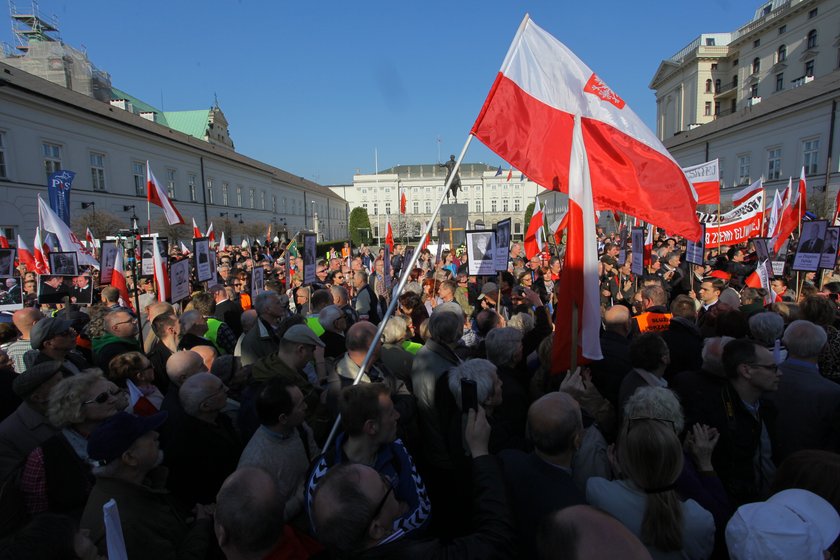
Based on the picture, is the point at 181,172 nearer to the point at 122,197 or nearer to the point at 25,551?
the point at 122,197

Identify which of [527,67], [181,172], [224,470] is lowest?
[224,470]

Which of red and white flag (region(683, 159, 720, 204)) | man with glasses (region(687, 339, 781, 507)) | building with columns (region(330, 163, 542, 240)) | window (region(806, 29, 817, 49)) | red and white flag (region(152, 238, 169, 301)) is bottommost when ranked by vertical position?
man with glasses (region(687, 339, 781, 507))

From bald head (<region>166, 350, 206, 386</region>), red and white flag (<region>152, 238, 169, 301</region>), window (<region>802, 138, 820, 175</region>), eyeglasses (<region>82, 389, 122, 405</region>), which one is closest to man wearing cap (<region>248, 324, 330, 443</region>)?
bald head (<region>166, 350, 206, 386</region>)

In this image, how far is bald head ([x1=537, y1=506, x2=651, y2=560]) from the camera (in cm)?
123

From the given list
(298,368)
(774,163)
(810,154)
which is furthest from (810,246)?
(774,163)

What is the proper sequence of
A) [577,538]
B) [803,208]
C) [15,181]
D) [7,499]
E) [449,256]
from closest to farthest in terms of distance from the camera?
[577,538]
[7,499]
[803,208]
[449,256]
[15,181]

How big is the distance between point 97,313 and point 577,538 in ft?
17.4

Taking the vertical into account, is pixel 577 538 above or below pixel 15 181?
below

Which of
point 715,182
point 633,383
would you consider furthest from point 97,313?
point 715,182

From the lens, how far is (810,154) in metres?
29.4

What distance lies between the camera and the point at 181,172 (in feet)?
126

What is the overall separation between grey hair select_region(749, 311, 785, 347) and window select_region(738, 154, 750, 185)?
3743cm

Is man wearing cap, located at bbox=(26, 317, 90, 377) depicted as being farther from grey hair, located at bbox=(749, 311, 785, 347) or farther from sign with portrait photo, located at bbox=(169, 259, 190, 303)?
grey hair, located at bbox=(749, 311, 785, 347)

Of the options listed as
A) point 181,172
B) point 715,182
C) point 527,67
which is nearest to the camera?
point 527,67
